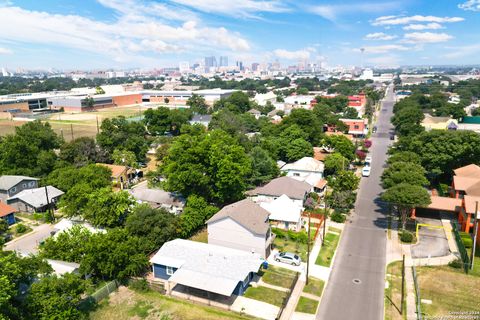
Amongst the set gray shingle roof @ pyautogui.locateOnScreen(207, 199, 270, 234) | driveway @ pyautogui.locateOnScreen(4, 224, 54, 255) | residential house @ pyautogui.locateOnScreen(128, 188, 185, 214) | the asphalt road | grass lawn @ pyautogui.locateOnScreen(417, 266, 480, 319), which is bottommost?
grass lawn @ pyautogui.locateOnScreen(417, 266, 480, 319)

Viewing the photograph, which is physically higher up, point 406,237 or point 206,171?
point 206,171

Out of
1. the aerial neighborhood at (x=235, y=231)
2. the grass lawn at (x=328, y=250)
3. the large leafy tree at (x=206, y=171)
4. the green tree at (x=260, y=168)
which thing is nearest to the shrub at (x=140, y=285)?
the aerial neighborhood at (x=235, y=231)

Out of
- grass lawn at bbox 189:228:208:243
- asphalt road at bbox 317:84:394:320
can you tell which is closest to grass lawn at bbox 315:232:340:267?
asphalt road at bbox 317:84:394:320

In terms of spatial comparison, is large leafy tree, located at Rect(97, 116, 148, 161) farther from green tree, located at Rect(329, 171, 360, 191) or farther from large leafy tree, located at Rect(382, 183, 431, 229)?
large leafy tree, located at Rect(382, 183, 431, 229)

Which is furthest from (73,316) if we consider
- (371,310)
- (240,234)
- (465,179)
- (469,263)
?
(465,179)

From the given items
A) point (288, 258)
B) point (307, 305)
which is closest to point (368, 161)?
point (288, 258)

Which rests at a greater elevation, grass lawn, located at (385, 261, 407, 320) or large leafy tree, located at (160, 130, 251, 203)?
large leafy tree, located at (160, 130, 251, 203)

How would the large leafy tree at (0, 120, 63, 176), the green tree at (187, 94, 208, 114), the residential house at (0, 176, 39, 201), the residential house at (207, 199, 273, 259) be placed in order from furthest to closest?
the green tree at (187, 94, 208, 114) < the large leafy tree at (0, 120, 63, 176) < the residential house at (0, 176, 39, 201) < the residential house at (207, 199, 273, 259)

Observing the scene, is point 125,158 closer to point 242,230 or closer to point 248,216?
point 248,216
